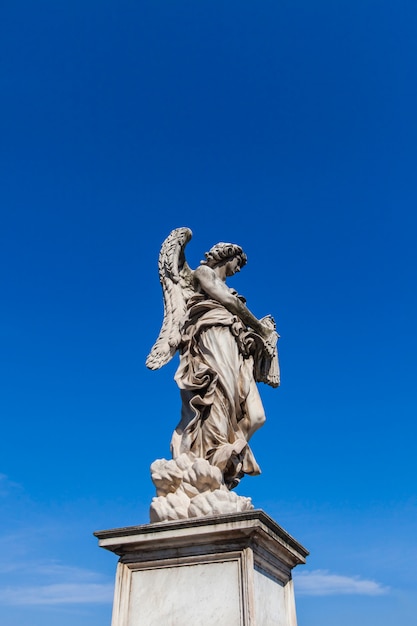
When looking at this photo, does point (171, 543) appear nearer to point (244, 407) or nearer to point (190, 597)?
point (190, 597)

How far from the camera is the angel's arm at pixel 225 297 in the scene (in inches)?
294

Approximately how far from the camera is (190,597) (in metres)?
5.22

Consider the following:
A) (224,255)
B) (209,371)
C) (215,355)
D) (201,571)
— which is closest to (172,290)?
(224,255)

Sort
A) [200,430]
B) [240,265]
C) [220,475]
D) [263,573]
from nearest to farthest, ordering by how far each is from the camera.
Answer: [263,573], [220,475], [200,430], [240,265]

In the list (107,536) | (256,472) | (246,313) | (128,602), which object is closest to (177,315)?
(246,313)

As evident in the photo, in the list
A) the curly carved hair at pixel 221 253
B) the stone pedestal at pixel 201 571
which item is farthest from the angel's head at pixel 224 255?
the stone pedestal at pixel 201 571

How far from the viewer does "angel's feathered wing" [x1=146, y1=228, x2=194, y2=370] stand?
731 cm

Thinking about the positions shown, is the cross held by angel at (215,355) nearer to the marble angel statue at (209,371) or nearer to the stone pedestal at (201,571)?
the marble angel statue at (209,371)

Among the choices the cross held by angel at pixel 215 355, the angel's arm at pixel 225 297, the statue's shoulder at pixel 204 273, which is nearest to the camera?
the cross held by angel at pixel 215 355

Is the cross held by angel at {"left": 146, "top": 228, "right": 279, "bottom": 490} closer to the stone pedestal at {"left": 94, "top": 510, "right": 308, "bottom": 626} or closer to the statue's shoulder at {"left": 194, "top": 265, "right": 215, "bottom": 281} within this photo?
the statue's shoulder at {"left": 194, "top": 265, "right": 215, "bottom": 281}

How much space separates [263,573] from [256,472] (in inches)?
57.5

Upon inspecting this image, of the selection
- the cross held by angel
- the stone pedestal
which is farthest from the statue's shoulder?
the stone pedestal

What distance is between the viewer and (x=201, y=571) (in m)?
5.29

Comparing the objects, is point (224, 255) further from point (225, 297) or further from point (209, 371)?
point (209, 371)
